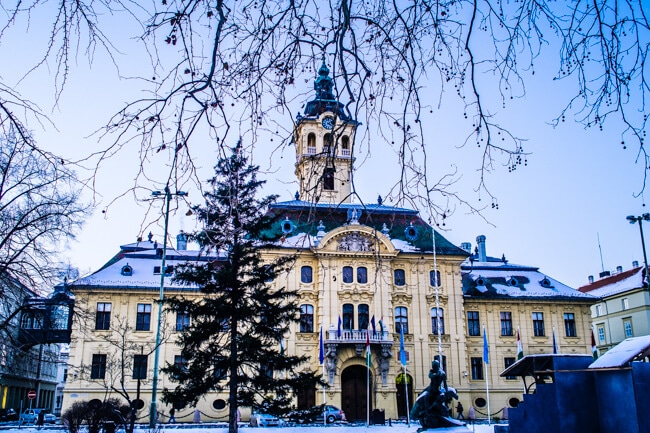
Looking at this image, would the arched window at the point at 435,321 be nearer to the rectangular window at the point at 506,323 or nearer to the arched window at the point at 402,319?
the arched window at the point at 402,319

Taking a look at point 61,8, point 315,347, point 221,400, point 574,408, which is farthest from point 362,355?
point 61,8

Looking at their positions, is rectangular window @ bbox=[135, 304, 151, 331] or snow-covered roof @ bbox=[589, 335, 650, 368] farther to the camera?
rectangular window @ bbox=[135, 304, 151, 331]

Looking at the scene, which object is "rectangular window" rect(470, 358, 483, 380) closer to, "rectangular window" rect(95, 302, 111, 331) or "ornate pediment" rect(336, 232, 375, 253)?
"ornate pediment" rect(336, 232, 375, 253)

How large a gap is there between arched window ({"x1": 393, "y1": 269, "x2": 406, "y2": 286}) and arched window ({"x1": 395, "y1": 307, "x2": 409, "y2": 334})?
5.80ft

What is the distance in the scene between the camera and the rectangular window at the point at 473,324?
44.1 m

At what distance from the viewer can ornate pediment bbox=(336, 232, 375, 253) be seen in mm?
41500

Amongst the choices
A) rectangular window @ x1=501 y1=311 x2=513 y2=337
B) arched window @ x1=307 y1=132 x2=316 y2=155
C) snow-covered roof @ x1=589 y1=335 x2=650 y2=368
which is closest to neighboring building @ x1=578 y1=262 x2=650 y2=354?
rectangular window @ x1=501 y1=311 x2=513 y2=337

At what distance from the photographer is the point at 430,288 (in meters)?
42.9

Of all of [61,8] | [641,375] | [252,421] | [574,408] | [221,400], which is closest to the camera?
[61,8]

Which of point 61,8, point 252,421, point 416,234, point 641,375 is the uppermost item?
point 416,234

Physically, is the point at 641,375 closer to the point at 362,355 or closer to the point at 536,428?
the point at 536,428

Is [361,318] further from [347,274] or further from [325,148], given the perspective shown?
[325,148]

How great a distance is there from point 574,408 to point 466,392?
105 feet

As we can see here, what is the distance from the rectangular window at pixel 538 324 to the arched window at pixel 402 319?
10155 millimetres
